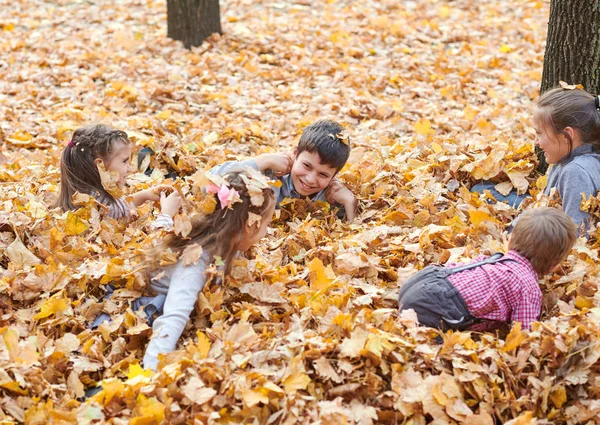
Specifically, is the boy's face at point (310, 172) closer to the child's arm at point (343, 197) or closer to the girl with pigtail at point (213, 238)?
the child's arm at point (343, 197)

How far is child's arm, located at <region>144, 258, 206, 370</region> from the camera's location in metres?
2.78

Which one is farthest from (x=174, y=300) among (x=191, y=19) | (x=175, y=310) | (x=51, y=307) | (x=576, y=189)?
(x=191, y=19)

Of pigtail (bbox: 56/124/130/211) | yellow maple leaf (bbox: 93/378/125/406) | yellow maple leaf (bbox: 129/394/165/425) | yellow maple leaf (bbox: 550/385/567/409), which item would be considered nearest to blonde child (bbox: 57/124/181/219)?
pigtail (bbox: 56/124/130/211)

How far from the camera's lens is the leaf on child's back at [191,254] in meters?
2.93

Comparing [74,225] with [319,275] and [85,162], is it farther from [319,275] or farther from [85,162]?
[319,275]

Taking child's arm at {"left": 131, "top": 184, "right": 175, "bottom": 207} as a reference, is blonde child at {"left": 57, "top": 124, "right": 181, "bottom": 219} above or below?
above

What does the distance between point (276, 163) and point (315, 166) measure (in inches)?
12.2

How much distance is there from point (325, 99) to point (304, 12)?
11.0ft

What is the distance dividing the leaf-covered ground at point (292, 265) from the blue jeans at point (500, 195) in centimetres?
7

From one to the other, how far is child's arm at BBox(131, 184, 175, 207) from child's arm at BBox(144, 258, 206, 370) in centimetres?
120

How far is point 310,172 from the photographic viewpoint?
4273 mm

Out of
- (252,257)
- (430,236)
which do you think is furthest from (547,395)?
(252,257)

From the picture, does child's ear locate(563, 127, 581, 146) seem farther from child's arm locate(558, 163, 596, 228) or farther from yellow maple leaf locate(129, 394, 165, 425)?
yellow maple leaf locate(129, 394, 165, 425)

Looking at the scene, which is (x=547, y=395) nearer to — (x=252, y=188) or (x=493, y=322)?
(x=493, y=322)
